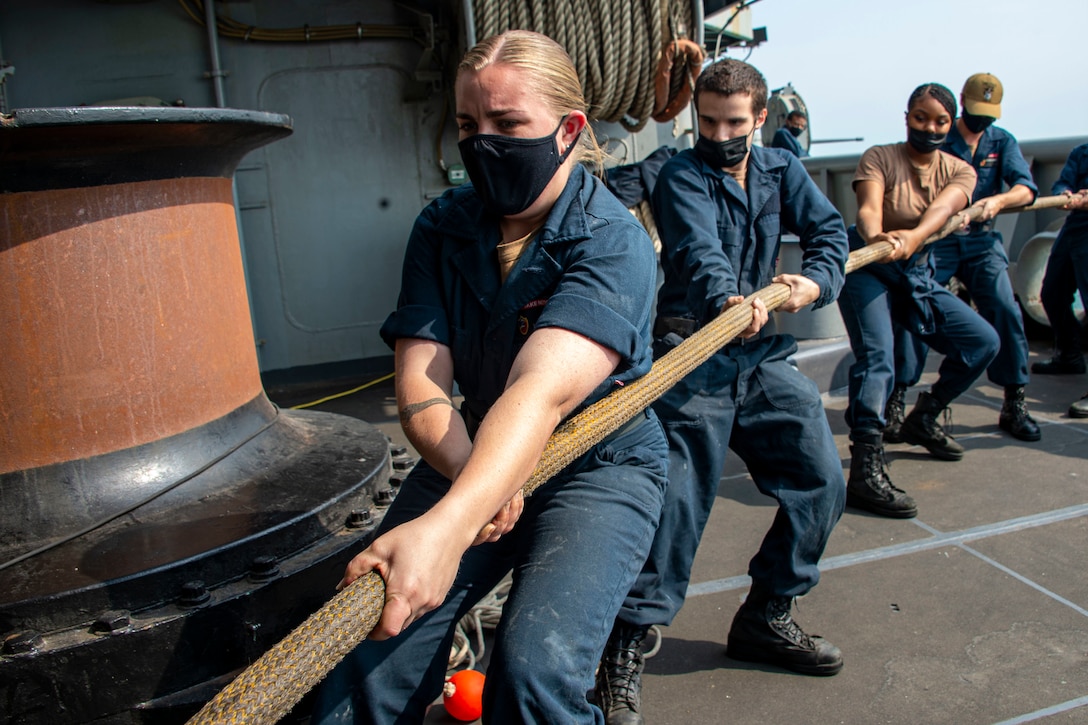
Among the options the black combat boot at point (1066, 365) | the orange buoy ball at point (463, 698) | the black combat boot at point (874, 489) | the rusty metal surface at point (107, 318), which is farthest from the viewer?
the black combat boot at point (1066, 365)

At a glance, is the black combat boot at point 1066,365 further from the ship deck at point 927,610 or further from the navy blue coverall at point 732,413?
the navy blue coverall at point 732,413

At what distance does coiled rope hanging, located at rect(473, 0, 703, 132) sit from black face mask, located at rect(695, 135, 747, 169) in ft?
8.02

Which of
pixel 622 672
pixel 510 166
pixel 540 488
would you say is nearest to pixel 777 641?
pixel 622 672

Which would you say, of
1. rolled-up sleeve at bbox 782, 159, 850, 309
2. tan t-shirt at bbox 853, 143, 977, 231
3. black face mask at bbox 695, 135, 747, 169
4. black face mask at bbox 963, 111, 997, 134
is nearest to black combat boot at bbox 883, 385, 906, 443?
tan t-shirt at bbox 853, 143, 977, 231

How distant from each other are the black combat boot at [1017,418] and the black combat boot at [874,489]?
1220 millimetres

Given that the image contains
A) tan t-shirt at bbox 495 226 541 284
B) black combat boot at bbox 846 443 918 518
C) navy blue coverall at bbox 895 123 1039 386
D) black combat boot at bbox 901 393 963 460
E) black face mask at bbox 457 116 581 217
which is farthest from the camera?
navy blue coverall at bbox 895 123 1039 386

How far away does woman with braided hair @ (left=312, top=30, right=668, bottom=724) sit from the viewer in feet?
5.36

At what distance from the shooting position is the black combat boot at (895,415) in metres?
4.96

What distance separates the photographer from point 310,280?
6.22 meters

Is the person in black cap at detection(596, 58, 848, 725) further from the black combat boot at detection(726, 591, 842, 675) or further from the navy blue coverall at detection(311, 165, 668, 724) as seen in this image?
the navy blue coverall at detection(311, 165, 668, 724)

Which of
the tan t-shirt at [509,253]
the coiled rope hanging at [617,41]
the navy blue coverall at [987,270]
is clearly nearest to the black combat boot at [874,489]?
the navy blue coverall at [987,270]

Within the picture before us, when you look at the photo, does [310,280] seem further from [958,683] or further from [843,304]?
[958,683]

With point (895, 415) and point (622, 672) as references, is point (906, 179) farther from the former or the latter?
point (622, 672)

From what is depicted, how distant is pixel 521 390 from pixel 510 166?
521 mm
